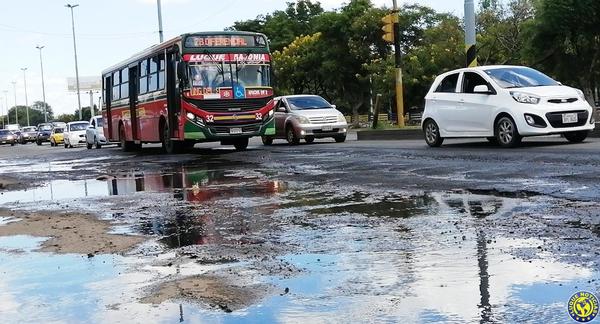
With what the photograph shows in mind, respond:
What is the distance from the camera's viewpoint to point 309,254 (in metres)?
5.11

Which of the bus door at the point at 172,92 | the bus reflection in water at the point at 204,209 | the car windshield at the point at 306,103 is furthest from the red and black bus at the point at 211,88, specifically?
the bus reflection in water at the point at 204,209

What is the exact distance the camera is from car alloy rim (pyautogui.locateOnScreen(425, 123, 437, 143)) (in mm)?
15992

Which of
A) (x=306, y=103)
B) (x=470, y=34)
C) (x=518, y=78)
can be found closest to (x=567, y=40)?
(x=470, y=34)

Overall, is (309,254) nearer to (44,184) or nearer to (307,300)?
(307,300)

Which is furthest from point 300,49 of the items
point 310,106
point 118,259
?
point 118,259

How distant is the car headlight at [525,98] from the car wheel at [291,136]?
946 cm

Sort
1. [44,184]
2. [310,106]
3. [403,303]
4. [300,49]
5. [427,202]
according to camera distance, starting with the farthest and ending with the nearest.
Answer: [300,49]
[310,106]
[44,184]
[427,202]
[403,303]

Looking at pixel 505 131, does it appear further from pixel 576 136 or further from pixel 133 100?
pixel 133 100

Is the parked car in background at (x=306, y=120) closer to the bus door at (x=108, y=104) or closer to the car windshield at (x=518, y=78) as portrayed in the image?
the bus door at (x=108, y=104)

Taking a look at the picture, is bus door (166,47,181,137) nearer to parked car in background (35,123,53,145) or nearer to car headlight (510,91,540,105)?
car headlight (510,91,540,105)

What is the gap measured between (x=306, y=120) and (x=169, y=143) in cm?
418

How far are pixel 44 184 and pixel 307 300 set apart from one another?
982 centimetres

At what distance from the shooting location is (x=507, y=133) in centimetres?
1362

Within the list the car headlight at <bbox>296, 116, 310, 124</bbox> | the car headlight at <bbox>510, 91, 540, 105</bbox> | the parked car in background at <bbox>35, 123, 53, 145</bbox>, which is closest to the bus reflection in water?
the car headlight at <bbox>510, 91, 540, 105</bbox>
